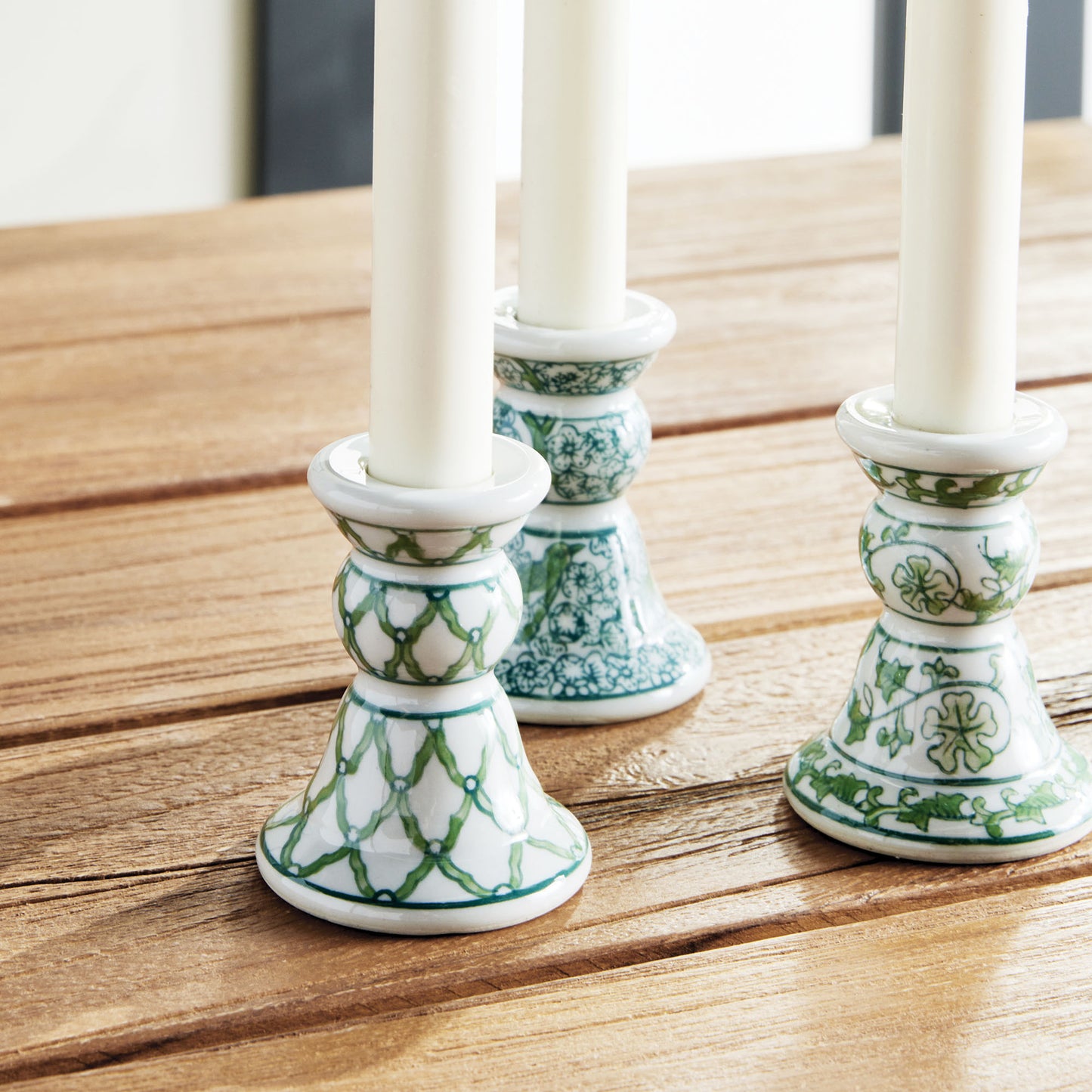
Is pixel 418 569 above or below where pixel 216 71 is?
below

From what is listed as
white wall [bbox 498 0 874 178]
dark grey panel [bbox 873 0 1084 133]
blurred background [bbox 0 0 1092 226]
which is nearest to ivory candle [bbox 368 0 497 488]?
blurred background [bbox 0 0 1092 226]

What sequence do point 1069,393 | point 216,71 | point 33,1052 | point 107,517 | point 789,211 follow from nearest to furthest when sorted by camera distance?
point 33,1052 < point 107,517 < point 1069,393 < point 789,211 < point 216,71

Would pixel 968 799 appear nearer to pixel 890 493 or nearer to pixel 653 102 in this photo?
pixel 890 493

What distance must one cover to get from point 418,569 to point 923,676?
13 centimetres

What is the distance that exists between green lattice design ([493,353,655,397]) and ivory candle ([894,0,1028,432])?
10cm

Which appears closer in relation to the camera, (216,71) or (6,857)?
(6,857)

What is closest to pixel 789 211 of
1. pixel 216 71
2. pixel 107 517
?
pixel 107 517

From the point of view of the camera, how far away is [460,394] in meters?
0.35

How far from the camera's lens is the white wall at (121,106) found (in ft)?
5.61

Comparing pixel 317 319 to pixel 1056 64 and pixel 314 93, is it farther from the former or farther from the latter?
pixel 1056 64

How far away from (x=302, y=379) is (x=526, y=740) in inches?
13.4

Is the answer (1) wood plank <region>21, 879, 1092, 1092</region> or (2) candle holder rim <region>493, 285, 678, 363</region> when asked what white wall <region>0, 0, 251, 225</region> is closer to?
(2) candle holder rim <region>493, 285, 678, 363</region>

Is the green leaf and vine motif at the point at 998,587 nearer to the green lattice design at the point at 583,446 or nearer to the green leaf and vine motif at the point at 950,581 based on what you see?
the green leaf and vine motif at the point at 950,581

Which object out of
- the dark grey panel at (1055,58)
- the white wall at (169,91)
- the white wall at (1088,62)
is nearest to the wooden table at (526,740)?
the white wall at (169,91)
